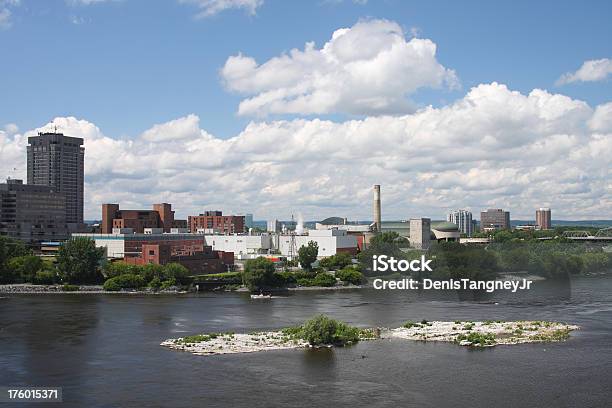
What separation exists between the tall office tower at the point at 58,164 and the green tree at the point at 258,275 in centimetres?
8506

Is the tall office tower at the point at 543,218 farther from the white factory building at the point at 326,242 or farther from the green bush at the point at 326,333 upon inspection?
the green bush at the point at 326,333

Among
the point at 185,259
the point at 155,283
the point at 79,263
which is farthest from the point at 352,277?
the point at 79,263

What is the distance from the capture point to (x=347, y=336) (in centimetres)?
3112

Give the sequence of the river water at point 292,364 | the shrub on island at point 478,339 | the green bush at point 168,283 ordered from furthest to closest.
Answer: the green bush at point 168,283, the shrub on island at point 478,339, the river water at point 292,364

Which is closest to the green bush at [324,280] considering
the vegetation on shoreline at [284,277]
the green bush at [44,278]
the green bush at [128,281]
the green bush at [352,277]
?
the vegetation on shoreline at [284,277]

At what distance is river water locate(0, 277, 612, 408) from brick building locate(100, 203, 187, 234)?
157ft

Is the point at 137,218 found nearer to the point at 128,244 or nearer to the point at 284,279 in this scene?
the point at 128,244

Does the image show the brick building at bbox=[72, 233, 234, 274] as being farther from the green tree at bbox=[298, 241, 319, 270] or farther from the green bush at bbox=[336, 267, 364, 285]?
the green bush at bbox=[336, 267, 364, 285]

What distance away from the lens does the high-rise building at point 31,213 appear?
10406 centimetres

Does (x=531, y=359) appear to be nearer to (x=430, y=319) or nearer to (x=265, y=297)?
(x=430, y=319)

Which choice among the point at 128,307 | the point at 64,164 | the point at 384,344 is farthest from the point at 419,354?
the point at 64,164

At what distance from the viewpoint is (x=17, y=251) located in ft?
223

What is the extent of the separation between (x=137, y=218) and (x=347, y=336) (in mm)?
66887

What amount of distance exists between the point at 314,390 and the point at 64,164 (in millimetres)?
121398
